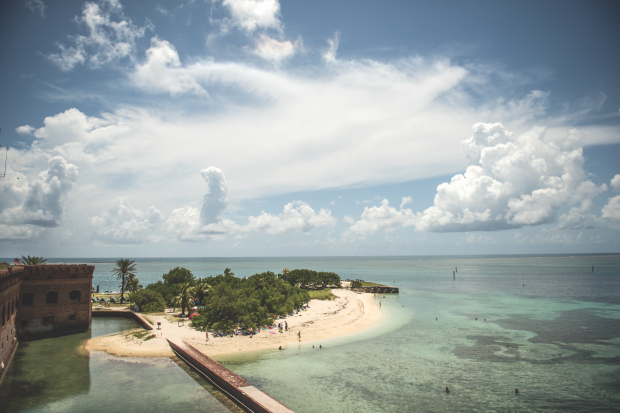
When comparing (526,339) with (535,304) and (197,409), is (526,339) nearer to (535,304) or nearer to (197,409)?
(535,304)

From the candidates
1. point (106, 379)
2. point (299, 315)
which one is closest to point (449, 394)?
point (106, 379)

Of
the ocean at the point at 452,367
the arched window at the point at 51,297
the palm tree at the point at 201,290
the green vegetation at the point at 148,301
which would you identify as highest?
the arched window at the point at 51,297

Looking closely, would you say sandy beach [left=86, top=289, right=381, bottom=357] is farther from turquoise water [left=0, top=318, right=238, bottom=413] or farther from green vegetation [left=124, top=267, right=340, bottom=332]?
turquoise water [left=0, top=318, right=238, bottom=413]

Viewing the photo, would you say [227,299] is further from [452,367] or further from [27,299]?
[452,367]

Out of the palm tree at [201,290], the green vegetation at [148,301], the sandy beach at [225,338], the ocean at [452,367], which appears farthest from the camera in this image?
the green vegetation at [148,301]

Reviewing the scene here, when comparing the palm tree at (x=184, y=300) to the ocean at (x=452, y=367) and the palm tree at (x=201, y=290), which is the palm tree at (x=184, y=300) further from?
the ocean at (x=452, y=367)

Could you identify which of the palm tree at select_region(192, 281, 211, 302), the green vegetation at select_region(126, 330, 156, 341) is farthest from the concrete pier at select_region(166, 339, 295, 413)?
the palm tree at select_region(192, 281, 211, 302)

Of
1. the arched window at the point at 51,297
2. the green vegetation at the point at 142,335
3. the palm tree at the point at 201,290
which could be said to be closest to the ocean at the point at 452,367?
the green vegetation at the point at 142,335
